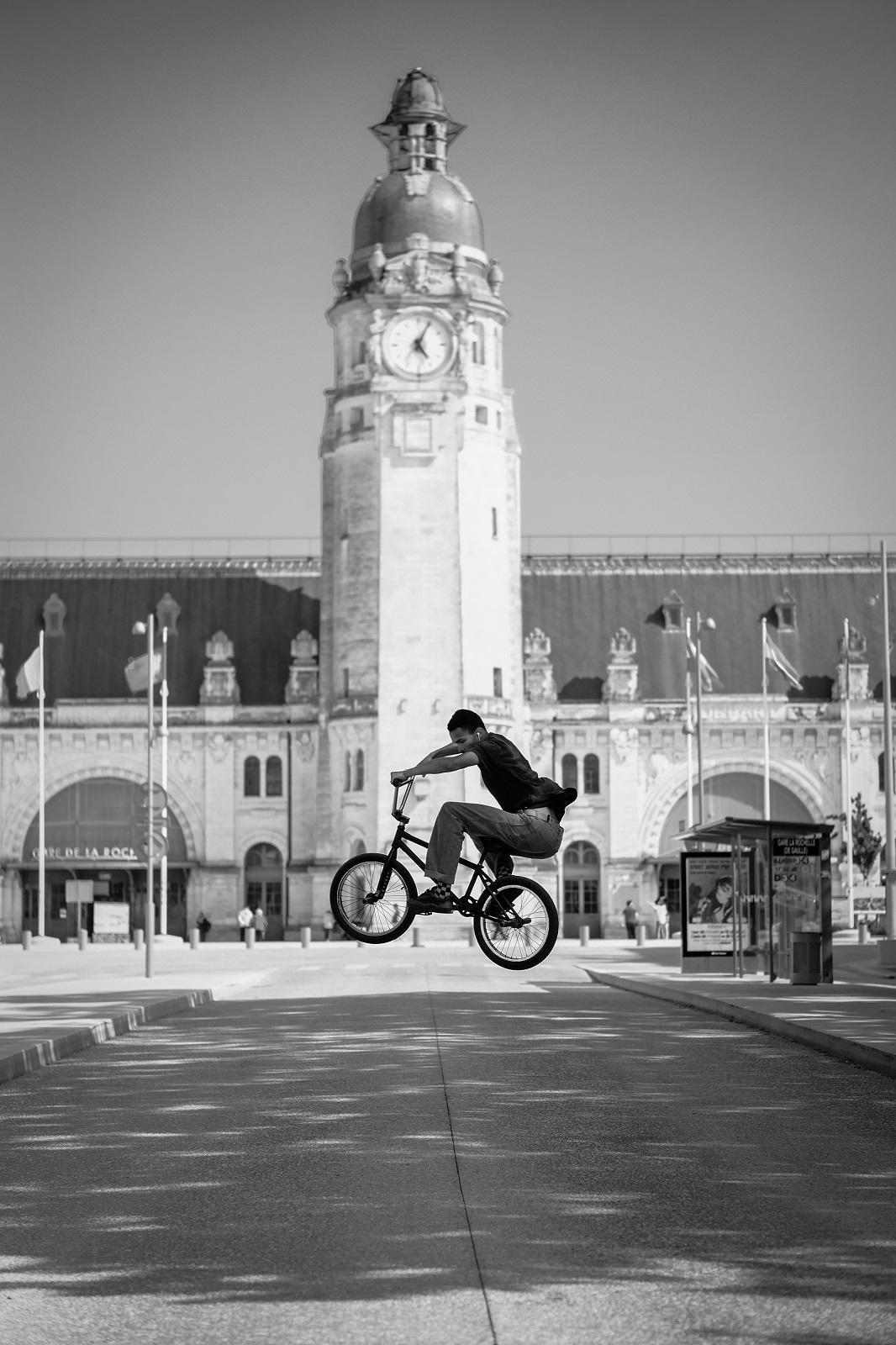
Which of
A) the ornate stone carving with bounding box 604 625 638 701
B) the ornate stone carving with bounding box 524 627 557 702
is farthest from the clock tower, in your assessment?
the ornate stone carving with bounding box 604 625 638 701

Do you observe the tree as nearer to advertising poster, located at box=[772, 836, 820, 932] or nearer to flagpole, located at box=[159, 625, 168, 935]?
flagpole, located at box=[159, 625, 168, 935]

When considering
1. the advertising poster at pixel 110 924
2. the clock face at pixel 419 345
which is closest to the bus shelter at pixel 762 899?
the advertising poster at pixel 110 924

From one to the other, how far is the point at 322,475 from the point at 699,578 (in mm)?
20432

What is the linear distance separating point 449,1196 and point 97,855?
80.1 meters

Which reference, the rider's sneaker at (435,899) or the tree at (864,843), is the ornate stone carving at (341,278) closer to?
the tree at (864,843)

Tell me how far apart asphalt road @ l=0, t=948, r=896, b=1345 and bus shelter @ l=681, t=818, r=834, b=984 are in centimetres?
1420

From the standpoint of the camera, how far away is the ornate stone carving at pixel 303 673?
318 feet

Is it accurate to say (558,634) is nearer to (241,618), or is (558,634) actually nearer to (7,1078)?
(241,618)

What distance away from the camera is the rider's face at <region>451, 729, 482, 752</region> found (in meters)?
16.3

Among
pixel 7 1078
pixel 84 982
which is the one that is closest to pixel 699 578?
pixel 84 982

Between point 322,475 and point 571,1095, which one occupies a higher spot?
point 322,475

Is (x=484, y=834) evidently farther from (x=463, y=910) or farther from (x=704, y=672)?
(x=704, y=672)

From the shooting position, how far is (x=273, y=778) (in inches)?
3784

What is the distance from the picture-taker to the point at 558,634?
10044 centimetres
